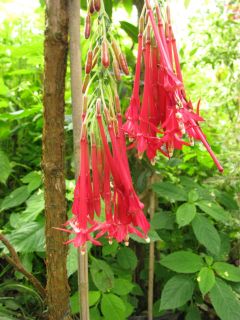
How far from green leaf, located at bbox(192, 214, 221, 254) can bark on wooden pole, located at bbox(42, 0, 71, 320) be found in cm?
43

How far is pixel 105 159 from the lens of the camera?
0.61 m

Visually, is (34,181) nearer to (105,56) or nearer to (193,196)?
(193,196)

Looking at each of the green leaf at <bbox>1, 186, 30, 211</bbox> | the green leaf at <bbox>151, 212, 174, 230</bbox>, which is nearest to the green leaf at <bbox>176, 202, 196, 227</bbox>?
the green leaf at <bbox>151, 212, 174, 230</bbox>

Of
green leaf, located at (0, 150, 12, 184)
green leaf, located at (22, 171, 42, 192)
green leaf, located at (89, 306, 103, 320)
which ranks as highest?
green leaf, located at (0, 150, 12, 184)

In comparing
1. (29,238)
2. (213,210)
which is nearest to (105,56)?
(29,238)

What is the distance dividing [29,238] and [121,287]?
269 mm

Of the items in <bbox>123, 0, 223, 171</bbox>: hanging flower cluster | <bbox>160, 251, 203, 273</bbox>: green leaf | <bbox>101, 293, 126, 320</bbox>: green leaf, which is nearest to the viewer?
<bbox>123, 0, 223, 171</bbox>: hanging flower cluster

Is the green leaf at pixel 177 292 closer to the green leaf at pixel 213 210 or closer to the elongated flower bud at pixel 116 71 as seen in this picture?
the green leaf at pixel 213 210

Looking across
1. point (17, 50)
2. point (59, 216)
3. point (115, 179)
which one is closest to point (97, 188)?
point (115, 179)

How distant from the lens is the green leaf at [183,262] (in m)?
1.08

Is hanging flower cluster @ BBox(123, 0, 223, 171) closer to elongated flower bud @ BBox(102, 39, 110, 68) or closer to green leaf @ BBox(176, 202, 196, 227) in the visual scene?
elongated flower bud @ BBox(102, 39, 110, 68)

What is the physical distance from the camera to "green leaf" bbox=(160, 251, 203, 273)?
1.08m

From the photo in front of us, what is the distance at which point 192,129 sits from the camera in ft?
1.82

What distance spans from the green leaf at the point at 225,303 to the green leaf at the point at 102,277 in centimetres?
26
